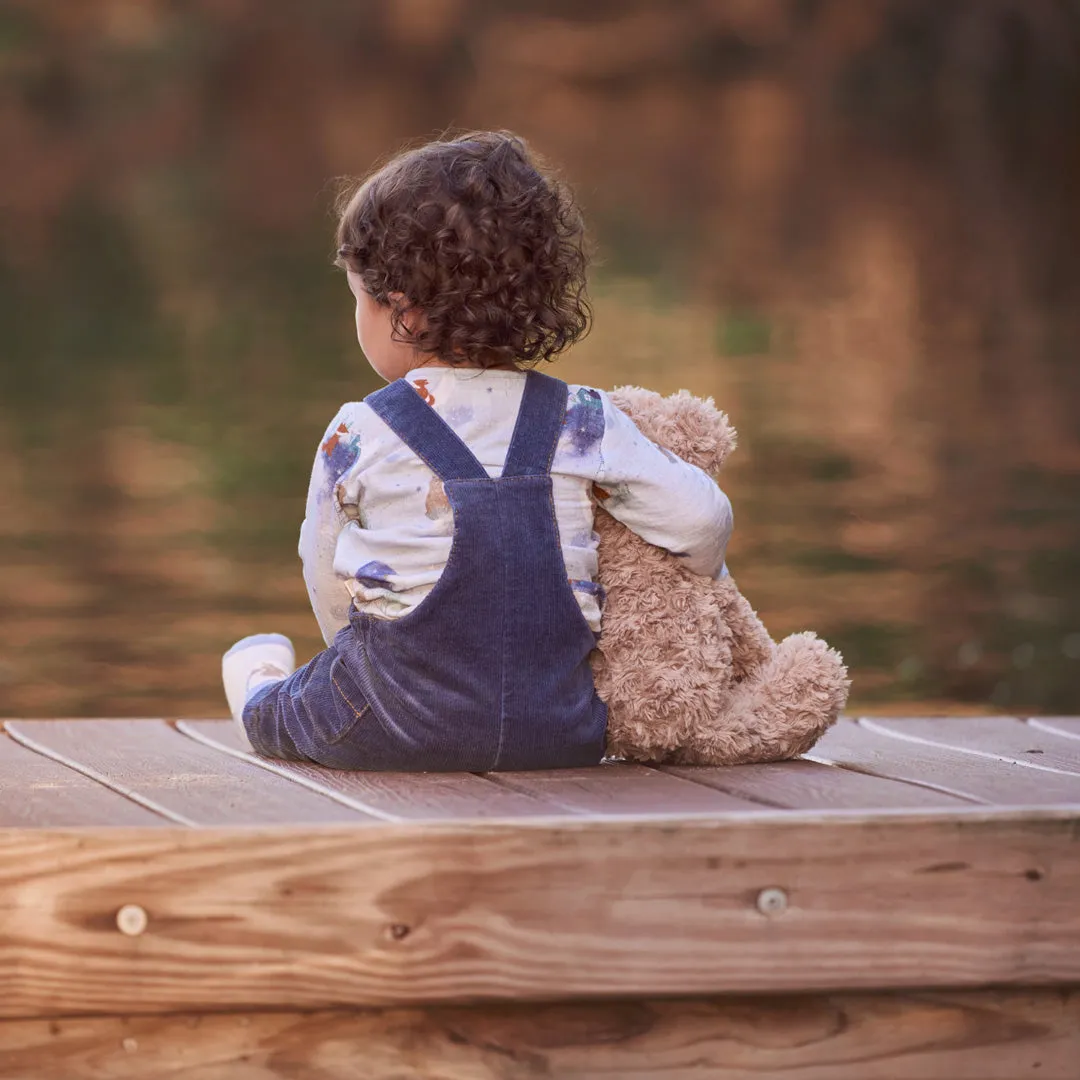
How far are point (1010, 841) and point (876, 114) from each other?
39.0 ft

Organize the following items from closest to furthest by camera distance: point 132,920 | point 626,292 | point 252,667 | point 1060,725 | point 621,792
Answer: point 132,920 → point 621,792 → point 252,667 → point 1060,725 → point 626,292

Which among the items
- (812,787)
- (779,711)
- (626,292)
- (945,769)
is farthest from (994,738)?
(626,292)

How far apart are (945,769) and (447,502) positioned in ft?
1.91

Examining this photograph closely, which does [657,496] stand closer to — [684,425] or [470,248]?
[684,425]

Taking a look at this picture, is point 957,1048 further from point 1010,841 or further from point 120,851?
point 120,851

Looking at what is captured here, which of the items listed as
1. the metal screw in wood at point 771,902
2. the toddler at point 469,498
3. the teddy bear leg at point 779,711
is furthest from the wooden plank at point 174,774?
the teddy bear leg at point 779,711

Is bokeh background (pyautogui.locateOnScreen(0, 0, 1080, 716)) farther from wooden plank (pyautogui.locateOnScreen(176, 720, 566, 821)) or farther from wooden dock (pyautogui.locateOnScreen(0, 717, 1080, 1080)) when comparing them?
wooden dock (pyautogui.locateOnScreen(0, 717, 1080, 1080))

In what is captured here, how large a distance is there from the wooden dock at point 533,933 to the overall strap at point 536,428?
1.01ft

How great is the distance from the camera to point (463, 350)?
1.78 meters

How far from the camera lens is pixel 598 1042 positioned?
1525 millimetres

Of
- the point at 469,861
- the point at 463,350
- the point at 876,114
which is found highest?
the point at 876,114

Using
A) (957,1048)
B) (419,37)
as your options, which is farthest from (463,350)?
(419,37)

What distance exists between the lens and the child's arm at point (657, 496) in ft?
5.79

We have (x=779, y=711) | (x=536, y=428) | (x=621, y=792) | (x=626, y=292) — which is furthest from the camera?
(x=626, y=292)
